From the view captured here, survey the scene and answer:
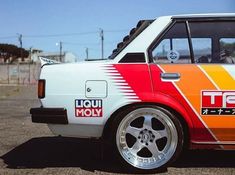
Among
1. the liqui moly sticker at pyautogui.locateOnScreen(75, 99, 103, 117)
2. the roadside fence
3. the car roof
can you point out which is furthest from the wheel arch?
the roadside fence

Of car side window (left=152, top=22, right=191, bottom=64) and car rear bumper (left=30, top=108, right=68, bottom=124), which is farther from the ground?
car side window (left=152, top=22, right=191, bottom=64)

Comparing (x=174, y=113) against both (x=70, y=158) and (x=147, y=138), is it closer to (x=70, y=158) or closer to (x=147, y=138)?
(x=147, y=138)

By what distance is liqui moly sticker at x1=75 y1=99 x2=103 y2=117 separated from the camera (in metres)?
4.84

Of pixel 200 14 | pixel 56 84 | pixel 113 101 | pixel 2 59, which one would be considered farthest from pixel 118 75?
pixel 2 59

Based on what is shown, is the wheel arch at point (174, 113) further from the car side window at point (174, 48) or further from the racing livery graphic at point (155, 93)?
the car side window at point (174, 48)

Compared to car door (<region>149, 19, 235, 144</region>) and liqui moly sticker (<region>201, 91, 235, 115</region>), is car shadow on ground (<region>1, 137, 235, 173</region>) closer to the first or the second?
car door (<region>149, 19, 235, 144</region>)

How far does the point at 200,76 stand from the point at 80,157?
1.94 metres

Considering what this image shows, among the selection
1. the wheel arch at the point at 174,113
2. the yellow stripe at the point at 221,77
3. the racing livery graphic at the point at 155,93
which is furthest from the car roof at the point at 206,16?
the wheel arch at the point at 174,113

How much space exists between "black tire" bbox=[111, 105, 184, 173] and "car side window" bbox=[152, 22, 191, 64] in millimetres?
579

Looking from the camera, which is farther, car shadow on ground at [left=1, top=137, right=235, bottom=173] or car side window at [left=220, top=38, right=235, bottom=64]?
car shadow on ground at [left=1, top=137, right=235, bottom=173]

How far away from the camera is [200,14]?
506cm

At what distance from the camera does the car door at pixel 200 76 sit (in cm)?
477

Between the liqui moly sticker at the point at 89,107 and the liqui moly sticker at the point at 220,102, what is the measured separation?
1.13 metres

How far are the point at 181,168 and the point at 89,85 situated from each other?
1440 mm
